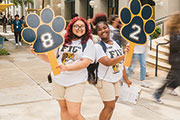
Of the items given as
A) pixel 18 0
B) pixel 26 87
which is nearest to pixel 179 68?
pixel 26 87

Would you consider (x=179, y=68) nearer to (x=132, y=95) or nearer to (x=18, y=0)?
(x=132, y=95)

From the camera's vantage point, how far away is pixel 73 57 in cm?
322

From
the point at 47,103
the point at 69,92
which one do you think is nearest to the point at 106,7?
the point at 47,103

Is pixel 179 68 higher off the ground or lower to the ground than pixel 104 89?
higher

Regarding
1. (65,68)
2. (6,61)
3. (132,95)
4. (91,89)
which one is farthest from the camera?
(6,61)

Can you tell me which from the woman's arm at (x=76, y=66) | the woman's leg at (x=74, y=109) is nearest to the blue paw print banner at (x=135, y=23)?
the woman's arm at (x=76, y=66)

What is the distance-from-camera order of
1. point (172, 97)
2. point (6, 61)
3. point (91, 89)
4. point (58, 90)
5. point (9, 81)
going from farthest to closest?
point (6, 61)
point (9, 81)
point (91, 89)
point (172, 97)
point (58, 90)

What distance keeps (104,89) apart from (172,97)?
2791 mm

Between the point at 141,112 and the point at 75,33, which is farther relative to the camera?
the point at 141,112

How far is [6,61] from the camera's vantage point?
416 inches

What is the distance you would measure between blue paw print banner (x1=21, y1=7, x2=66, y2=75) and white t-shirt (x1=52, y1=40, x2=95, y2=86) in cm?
12

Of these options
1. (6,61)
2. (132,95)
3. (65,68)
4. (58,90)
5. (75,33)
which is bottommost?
(6,61)

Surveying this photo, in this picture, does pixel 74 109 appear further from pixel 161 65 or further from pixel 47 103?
pixel 161 65

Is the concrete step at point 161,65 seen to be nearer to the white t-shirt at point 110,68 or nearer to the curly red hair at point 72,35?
the white t-shirt at point 110,68
